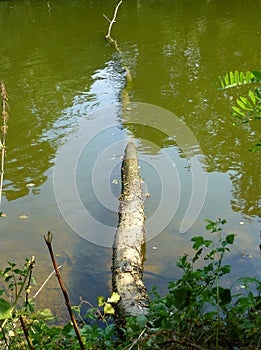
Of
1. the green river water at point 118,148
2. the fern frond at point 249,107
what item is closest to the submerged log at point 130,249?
the green river water at point 118,148

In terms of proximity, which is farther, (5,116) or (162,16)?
(162,16)

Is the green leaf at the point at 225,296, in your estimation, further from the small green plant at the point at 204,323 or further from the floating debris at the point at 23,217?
the floating debris at the point at 23,217

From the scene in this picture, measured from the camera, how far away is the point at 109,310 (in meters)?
2.73

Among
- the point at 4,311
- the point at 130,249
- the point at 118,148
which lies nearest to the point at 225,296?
the point at 4,311

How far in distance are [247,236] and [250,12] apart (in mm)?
14293

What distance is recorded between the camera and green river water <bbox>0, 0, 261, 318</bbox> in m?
4.99

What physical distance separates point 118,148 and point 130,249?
10.6ft

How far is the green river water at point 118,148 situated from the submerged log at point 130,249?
0.25 meters

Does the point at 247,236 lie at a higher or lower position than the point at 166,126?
lower

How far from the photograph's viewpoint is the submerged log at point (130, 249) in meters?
3.70

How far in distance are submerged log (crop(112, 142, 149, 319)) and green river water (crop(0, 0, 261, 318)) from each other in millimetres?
245

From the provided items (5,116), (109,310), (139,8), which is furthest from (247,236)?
(139,8)

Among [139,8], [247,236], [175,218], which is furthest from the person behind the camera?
[139,8]

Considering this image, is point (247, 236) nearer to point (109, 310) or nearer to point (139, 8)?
point (109, 310)
